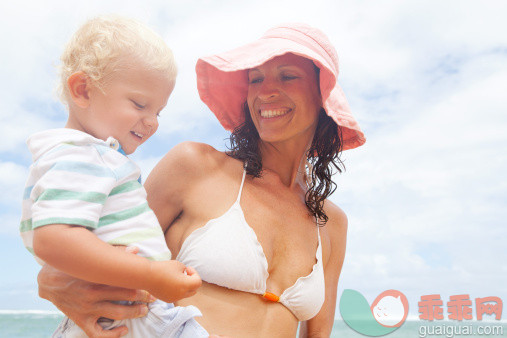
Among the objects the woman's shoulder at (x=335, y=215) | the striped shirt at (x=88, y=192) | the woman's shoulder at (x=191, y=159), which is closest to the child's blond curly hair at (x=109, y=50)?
the striped shirt at (x=88, y=192)

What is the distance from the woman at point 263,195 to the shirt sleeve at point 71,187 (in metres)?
0.37

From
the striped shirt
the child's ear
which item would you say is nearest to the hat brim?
the child's ear

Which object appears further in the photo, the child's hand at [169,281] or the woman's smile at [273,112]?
the woman's smile at [273,112]

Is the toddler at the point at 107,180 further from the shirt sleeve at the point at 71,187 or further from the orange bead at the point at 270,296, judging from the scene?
the orange bead at the point at 270,296

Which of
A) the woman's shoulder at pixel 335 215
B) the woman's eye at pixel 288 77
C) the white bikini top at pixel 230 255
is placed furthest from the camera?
the woman's shoulder at pixel 335 215

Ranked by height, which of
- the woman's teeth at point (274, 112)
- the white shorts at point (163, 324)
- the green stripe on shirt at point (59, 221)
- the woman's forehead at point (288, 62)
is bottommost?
the white shorts at point (163, 324)

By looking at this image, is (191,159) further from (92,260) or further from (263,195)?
(92,260)

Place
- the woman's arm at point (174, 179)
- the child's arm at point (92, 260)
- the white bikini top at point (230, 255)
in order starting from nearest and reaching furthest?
the child's arm at point (92, 260) → the white bikini top at point (230, 255) → the woman's arm at point (174, 179)

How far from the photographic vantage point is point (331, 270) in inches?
124

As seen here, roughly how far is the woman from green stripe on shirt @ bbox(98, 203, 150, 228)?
0.94ft

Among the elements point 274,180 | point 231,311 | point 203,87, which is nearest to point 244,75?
point 203,87

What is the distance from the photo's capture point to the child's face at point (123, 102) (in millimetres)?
1797

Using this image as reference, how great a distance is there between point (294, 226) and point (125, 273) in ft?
4.53

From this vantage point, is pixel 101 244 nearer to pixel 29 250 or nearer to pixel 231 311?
pixel 29 250
